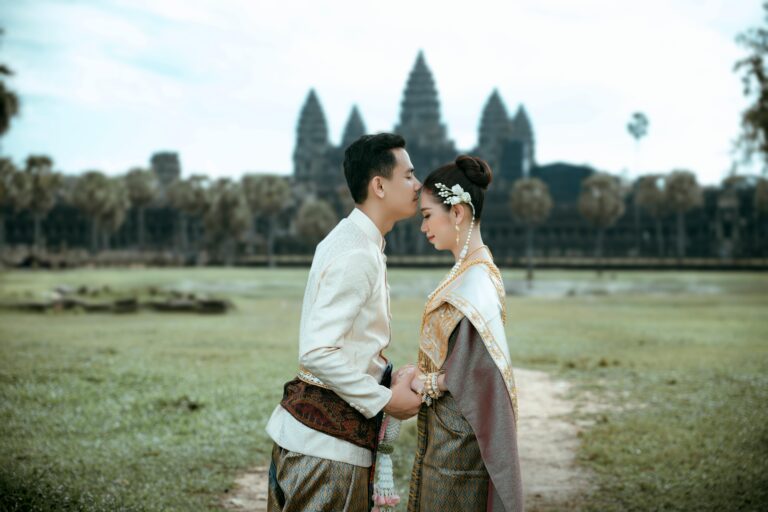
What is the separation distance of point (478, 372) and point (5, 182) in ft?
211

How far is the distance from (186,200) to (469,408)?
68470 millimetres

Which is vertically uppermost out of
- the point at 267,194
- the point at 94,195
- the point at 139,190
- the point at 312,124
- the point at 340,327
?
the point at 312,124

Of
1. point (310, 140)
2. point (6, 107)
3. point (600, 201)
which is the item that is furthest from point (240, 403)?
point (310, 140)

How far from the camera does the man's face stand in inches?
130

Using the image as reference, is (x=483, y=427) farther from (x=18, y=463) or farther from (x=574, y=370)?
(x=574, y=370)

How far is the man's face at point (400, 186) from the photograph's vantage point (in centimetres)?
330

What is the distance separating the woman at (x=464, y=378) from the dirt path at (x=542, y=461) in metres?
2.49

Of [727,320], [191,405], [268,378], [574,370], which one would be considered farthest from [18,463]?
[727,320]

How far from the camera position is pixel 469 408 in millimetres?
3316

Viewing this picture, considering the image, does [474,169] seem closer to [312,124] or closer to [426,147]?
[426,147]

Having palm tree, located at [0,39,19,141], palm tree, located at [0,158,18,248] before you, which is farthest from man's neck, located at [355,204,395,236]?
palm tree, located at [0,158,18,248]

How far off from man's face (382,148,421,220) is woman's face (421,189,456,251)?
0.10 meters

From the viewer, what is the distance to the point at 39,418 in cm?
781

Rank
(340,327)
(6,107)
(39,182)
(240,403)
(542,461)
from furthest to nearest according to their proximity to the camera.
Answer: (39,182)
(6,107)
(240,403)
(542,461)
(340,327)
